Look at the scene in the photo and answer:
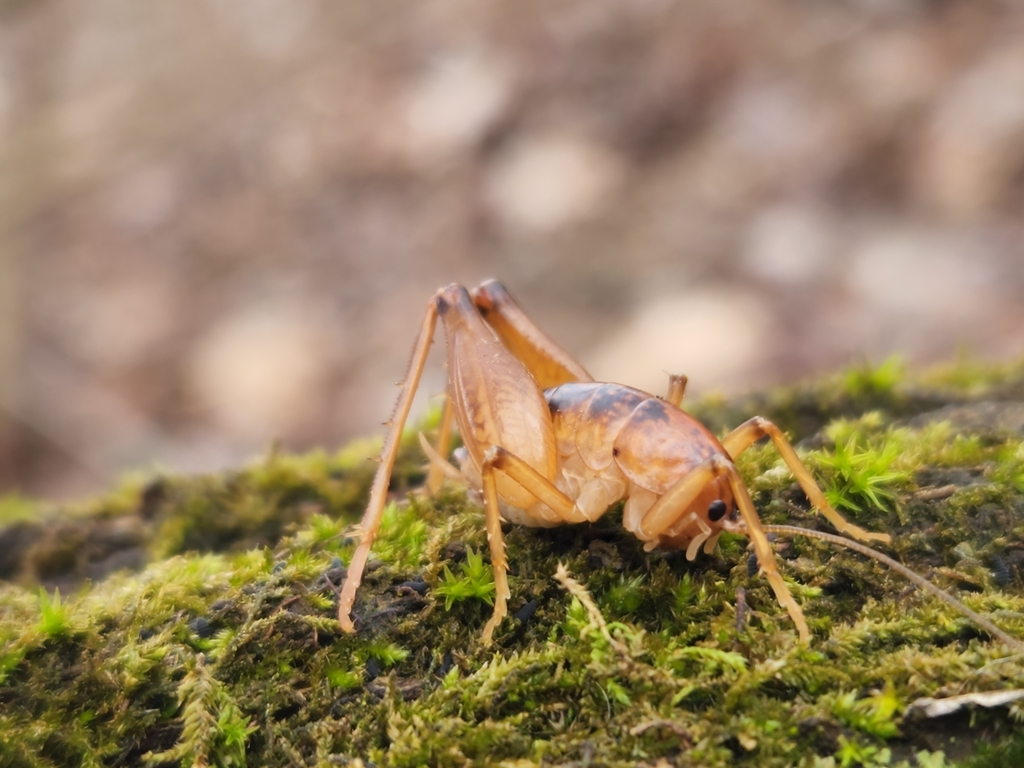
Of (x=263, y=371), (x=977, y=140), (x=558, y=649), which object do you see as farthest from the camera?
(x=263, y=371)

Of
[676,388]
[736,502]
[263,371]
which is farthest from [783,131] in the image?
[736,502]

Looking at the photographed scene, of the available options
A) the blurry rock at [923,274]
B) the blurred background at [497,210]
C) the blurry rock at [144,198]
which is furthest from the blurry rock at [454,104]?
the blurry rock at [923,274]

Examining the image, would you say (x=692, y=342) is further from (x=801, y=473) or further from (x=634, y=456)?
(x=634, y=456)

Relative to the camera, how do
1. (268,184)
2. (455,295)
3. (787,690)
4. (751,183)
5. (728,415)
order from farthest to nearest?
(268,184)
(751,183)
(728,415)
(455,295)
(787,690)

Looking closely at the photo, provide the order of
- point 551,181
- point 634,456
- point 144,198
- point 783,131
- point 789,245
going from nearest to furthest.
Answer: point 634,456 → point 789,245 → point 783,131 → point 551,181 → point 144,198

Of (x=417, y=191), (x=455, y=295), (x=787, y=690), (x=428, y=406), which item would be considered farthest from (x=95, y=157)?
(x=787, y=690)

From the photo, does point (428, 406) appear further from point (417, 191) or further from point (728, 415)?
point (417, 191)
